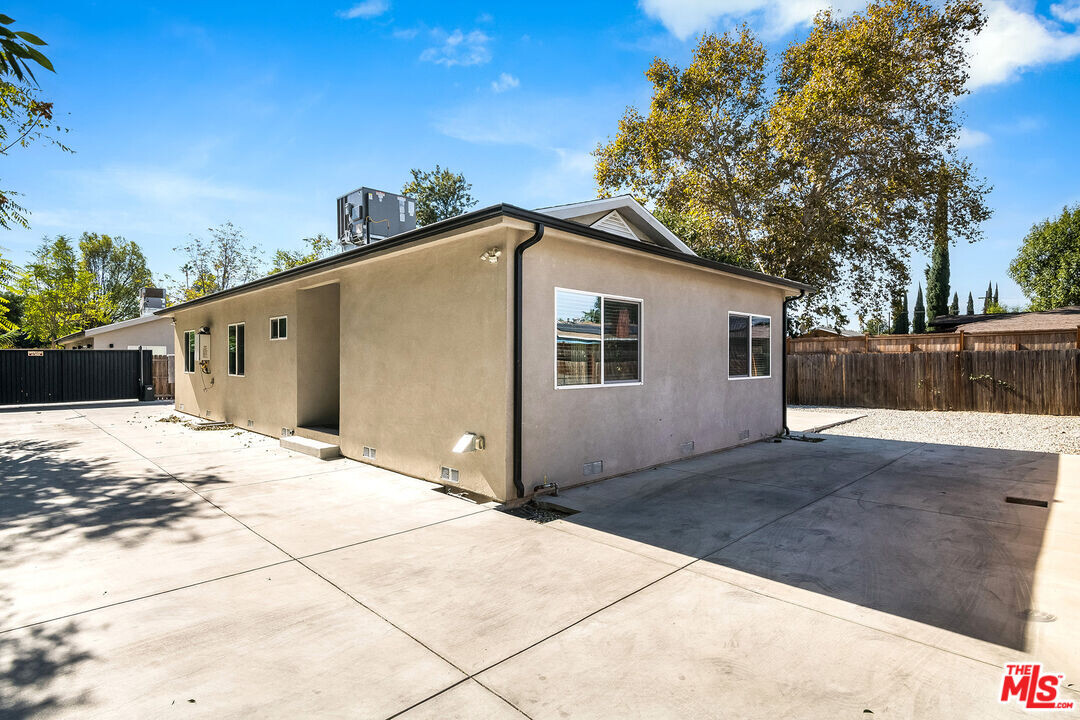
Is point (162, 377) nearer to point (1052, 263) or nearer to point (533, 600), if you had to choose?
point (533, 600)

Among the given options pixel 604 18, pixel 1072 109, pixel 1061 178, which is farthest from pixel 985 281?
pixel 604 18

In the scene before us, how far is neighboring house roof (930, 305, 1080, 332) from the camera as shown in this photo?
19.4 meters

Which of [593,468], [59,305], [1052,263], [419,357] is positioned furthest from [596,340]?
[59,305]

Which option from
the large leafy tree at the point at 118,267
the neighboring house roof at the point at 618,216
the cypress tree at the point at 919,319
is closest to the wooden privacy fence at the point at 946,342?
the neighboring house roof at the point at 618,216

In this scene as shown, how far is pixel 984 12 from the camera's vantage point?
1441cm

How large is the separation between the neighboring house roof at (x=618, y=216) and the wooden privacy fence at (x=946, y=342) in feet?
32.5

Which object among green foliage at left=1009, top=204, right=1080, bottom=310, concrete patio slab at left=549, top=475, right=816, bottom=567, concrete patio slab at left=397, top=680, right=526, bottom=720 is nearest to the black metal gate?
concrete patio slab at left=549, top=475, right=816, bottom=567

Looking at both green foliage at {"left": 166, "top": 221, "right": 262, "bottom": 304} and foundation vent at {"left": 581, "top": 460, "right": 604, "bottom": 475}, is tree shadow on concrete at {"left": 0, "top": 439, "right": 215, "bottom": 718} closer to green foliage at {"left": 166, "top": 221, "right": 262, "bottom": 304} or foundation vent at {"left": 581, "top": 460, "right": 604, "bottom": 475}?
foundation vent at {"left": 581, "top": 460, "right": 604, "bottom": 475}

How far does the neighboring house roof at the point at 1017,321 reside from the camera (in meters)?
19.4

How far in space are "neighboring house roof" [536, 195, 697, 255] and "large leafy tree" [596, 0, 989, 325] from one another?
9.18 meters

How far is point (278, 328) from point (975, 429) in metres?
14.0

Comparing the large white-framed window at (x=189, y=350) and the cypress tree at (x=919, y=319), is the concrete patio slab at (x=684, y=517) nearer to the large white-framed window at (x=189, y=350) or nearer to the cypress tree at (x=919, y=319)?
the large white-framed window at (x=189, y=350)

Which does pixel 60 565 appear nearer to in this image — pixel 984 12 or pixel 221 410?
pixel 221 410

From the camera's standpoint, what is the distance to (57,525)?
4535 millimetres
